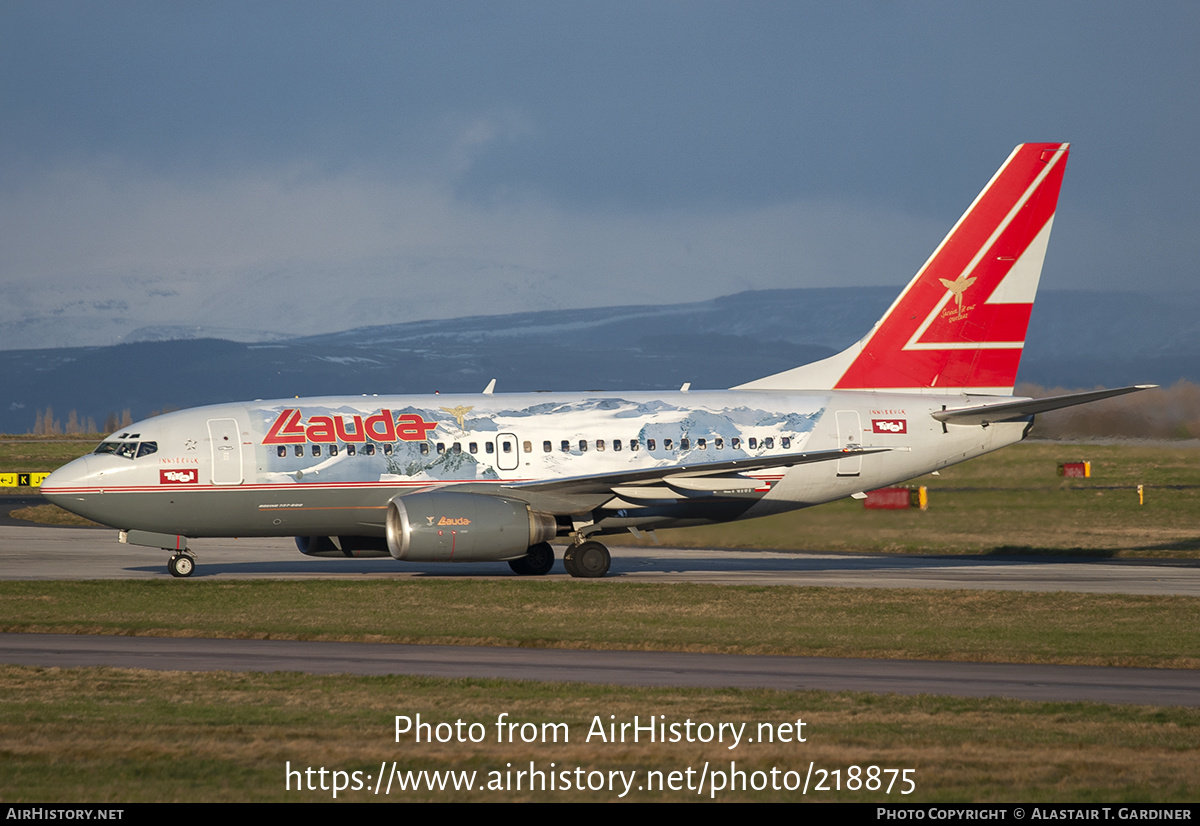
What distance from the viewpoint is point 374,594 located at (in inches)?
1059

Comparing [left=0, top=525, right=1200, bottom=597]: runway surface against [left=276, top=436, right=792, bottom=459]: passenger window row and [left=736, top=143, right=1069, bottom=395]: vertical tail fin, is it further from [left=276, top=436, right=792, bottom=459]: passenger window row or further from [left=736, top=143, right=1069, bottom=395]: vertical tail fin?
[left=736, top=143, right=1069, bottom=395]: vertical tail fin

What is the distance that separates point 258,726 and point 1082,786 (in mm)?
8262

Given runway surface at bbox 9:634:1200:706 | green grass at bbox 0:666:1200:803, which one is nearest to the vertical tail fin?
runway surface at bbox 9:634:1200:706

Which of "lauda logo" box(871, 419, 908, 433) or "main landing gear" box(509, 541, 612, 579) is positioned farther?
"lauda logo" box(871, 419, 908, 433)

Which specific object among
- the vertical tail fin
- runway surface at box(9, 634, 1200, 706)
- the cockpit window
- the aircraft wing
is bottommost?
runway surface at box(9, 634, 1200, 706)

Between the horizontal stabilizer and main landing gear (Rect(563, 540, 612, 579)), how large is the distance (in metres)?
9.44

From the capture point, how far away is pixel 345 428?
31.4 meters

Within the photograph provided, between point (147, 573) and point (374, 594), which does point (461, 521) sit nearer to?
point (374, 594)

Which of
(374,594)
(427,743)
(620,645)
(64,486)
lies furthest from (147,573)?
(427,743)

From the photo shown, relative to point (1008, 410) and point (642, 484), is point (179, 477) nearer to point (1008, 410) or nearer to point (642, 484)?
point (642, 484)

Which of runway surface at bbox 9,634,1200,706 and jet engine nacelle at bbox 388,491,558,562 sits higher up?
jet engine nacelle at bbox 388,491,558,562

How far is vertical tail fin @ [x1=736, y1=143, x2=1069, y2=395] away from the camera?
3431 cm

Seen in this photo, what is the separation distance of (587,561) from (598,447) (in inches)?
Answer: 117

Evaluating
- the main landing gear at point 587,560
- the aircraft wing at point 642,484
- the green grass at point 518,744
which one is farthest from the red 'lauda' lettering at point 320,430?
the green grass at point 518,744
